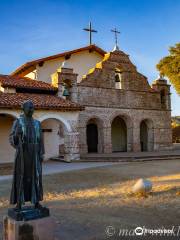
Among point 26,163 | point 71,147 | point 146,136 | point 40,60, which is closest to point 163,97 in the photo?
point 146,136

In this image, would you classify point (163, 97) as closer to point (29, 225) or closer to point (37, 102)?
point (37, 102)

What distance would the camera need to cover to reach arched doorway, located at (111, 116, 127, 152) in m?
25.1

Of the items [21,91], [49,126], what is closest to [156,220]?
[49,126]

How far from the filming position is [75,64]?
25.5 meters

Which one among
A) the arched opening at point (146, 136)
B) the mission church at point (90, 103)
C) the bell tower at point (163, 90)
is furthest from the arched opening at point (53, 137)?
the bell tower at point (163, 90)

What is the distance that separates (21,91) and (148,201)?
560 inches

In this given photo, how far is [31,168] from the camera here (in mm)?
4598

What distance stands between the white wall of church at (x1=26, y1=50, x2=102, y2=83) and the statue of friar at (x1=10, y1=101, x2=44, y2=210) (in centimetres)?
1955

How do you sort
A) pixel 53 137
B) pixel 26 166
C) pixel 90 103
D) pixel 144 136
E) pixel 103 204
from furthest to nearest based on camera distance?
pixel 144 136, pixel 90 103, pixel 53 137, pixel 103 204, pixel 26 166

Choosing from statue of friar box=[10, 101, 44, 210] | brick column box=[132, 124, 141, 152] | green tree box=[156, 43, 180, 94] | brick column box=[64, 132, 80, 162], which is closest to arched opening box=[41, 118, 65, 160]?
brick column box=[64, 132, 80, 162]

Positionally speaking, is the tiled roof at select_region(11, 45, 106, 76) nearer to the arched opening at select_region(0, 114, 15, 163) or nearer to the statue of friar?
the arched opening at select_region(0, 114, 15, 163)

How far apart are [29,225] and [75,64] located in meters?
22.0

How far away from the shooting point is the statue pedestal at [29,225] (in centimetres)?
439

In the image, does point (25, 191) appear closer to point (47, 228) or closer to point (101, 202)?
point (47, 228)
